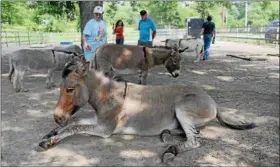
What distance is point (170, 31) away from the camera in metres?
37.6

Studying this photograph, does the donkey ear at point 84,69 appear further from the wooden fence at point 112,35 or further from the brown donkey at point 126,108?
the wooden fence at point 112,35

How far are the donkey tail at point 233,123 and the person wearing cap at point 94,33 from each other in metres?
3.42

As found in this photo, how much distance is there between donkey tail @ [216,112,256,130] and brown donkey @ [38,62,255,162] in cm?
17

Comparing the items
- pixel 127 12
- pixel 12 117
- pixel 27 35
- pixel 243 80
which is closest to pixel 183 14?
pixel 127 12

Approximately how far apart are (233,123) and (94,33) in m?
3.64

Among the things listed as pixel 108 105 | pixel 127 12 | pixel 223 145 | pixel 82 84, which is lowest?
pixel 223 145

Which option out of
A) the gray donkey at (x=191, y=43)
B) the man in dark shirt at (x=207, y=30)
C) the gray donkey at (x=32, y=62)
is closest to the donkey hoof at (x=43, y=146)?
the gray donkey at (x=32, y=62)

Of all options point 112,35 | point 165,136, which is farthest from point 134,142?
point 112,35

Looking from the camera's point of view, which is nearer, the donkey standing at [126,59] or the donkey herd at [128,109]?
the donkey herd at [128,109]

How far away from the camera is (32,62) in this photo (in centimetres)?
762

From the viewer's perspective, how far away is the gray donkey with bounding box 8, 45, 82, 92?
24.4 feet

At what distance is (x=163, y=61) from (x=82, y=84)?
4.31m

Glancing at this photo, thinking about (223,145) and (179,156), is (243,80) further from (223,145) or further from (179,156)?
(179,156)

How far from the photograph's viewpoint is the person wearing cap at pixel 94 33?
7.04 meters
